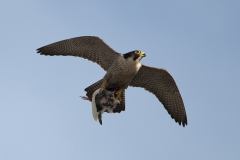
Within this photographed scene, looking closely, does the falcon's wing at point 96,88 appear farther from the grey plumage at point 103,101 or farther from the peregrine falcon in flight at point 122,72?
the grey plumage at point 103,101

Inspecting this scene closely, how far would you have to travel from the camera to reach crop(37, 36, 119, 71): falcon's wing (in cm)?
1326

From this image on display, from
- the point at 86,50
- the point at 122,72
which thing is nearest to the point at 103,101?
the point at 122,72

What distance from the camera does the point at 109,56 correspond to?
13484 millimetres

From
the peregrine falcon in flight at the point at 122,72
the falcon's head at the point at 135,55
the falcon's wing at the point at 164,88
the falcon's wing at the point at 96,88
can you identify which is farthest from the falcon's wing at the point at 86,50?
the falcon's wing at the point at 164,88

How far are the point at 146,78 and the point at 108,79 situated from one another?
4.92 ft

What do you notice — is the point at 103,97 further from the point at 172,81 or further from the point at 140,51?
the point at 172,81

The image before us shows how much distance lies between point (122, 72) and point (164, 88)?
6.55 feet

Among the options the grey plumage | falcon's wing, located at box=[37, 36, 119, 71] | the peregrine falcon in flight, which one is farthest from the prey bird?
falcon's wing, located at box=[37, 36, 119, 71]

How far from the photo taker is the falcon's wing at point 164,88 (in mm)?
13867

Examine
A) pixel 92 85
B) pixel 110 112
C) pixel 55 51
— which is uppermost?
pixel 55 51

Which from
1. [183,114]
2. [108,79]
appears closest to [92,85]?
[108,79]

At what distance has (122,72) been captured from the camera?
12695mm

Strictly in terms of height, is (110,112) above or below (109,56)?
below

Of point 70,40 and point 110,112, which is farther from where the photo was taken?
point 70,40
